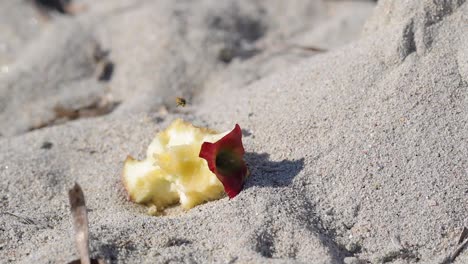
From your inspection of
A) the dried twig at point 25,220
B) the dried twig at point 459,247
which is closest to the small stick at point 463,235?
the dried twig at point 459,247

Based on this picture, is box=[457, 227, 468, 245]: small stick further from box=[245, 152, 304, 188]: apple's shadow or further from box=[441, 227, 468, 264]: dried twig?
box=[245, 152, 304, 188]: apple's shadow

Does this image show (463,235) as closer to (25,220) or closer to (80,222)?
(80,222)

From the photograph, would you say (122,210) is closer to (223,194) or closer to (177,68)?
(223,194)

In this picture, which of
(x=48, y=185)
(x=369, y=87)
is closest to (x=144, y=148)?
(x=48, y=185)

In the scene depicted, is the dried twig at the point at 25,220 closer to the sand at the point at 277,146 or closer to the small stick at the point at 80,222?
the sand at the point at 277,146

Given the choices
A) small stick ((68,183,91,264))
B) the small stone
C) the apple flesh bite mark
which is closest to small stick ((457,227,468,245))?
the apple flesh bite mark

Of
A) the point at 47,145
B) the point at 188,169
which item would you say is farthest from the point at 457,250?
the point at 47,145

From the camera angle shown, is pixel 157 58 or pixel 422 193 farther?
pixel 157 58
